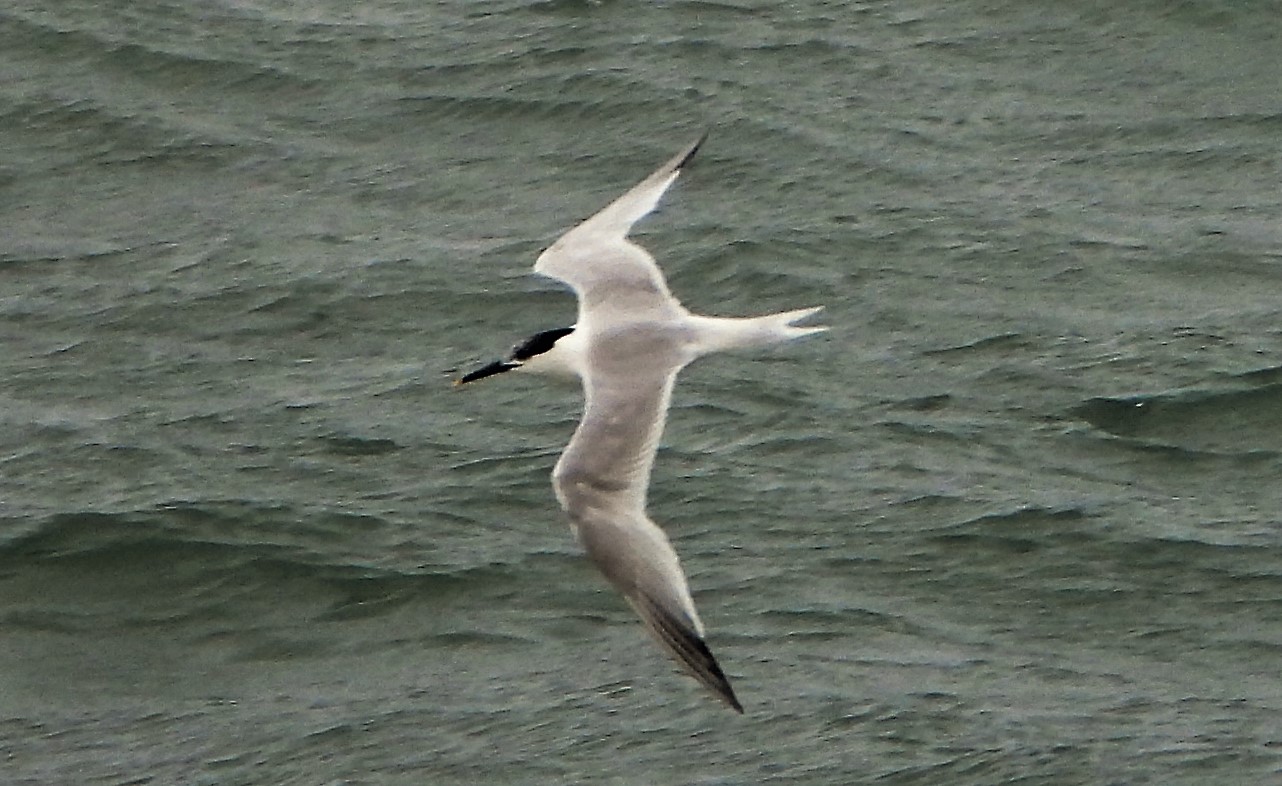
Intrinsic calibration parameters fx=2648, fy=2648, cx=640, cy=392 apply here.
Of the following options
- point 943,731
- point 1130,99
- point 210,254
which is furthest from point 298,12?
point 943,731

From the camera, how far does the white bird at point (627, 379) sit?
7754 millimetres

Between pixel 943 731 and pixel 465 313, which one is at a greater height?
pixel 465 313

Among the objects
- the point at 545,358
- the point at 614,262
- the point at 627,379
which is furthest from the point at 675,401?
the point at 627,379

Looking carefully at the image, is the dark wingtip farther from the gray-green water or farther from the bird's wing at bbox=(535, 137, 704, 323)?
the bird's wing at bbox=(535, 137, 704, 323)

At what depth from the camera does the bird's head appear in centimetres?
921

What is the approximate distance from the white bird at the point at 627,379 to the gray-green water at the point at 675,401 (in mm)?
1354

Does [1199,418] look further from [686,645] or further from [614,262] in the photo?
[686,645]

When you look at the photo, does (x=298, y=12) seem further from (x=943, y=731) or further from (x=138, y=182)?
(x=943, y=731)

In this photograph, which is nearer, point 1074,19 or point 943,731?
point 943,731

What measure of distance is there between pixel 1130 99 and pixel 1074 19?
0.94m

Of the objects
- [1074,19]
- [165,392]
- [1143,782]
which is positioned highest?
[1074,19]

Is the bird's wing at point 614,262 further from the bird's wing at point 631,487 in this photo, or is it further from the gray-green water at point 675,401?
the gray-green water at point 675,401

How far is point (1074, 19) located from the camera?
1476cm

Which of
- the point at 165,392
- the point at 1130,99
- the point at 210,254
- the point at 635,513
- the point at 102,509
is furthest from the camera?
the point at 1130,99
